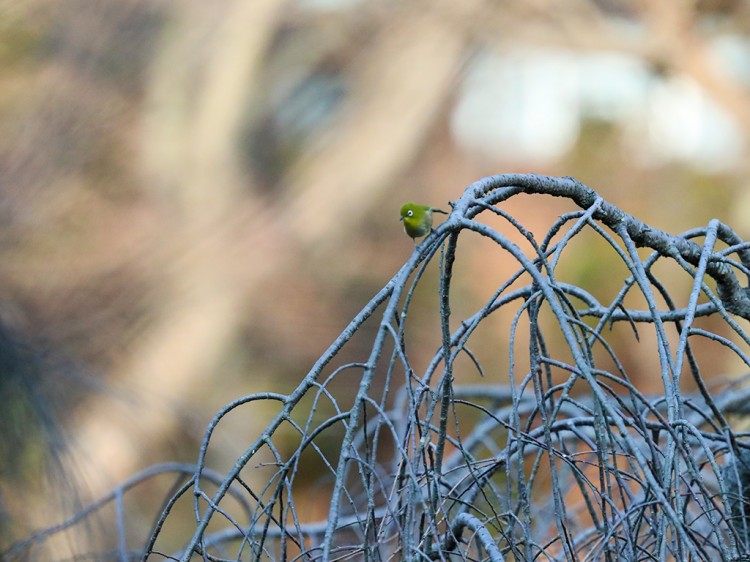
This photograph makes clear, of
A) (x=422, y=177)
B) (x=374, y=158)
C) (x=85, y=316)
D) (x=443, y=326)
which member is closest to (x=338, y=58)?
(x=374, y=158)

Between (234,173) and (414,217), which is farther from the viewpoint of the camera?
(234,173)

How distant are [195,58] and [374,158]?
4.20 feet

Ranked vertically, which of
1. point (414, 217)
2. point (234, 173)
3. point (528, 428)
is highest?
point (234, 173)

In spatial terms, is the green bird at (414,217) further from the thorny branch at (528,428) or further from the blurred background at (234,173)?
the blurred background at (234,173)

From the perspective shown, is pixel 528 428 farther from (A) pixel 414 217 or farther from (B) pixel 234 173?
(B) pixel 234 173

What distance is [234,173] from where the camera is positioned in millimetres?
4957

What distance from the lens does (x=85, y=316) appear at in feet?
9.61

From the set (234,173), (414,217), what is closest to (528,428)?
(414,217)

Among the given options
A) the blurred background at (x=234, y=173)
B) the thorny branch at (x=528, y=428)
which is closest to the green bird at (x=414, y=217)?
the thorny branch at (x=528, y=428)

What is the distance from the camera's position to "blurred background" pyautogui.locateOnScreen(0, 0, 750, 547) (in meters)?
2.63

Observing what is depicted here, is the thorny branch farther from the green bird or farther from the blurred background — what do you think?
the blurred background

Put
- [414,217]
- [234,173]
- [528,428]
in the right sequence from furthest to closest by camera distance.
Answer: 1. [234,173]
2. [414,217]
3. [528,428]

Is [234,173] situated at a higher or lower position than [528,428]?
higher

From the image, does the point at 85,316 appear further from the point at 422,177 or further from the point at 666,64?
the point at 666,64
